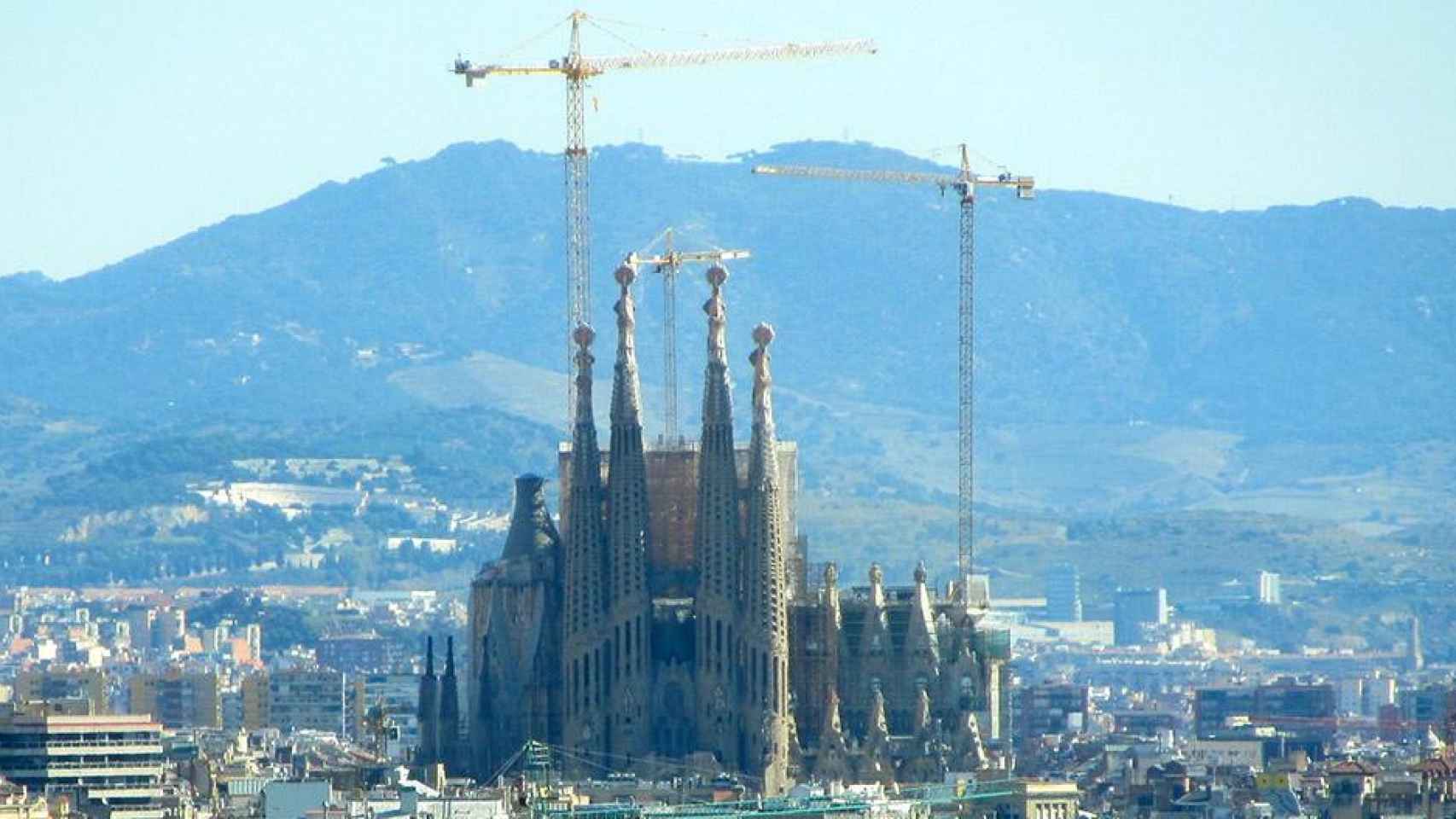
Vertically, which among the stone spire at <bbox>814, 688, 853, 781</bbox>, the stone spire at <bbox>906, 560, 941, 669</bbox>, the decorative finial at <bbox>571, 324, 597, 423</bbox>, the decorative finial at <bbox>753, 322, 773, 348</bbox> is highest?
the decorative finial at <bbox>753, 322, 773, 348</bbox>

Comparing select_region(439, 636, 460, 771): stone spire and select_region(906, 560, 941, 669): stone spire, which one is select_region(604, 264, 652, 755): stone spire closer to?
select_region(439, 636, 460, 771): stone spire

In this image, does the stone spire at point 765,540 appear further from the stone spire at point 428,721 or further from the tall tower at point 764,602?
the stone spire at point 428,721

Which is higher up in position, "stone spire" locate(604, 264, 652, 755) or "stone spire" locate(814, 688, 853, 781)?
"stone spire" locate(604, 264, 652, 755)

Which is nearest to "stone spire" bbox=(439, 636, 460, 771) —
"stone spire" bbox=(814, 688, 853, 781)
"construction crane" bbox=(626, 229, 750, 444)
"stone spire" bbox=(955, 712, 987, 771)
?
"construction crane" bbox=(626, 229, 750, 444)

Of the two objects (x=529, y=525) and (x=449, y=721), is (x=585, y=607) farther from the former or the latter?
(x=449, y=721)

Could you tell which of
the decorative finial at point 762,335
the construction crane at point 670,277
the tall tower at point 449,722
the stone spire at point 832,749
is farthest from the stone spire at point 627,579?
the construction crane at point 670,277

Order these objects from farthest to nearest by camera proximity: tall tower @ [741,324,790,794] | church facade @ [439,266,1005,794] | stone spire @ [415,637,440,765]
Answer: stone spire @ [415,637,440,765]
church facade @ [439,266,1005,794]
tall tower @ [741,324,790,794]
